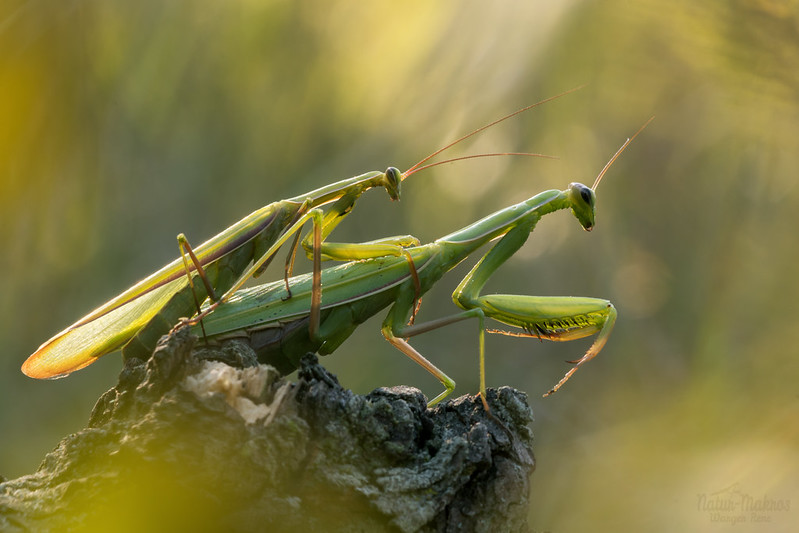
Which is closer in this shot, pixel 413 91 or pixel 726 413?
pixel 726 413

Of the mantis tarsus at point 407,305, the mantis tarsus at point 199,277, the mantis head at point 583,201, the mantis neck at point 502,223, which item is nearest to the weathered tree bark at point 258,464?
the mantis tarsus at point 199,277

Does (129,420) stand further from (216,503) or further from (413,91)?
(413,91)

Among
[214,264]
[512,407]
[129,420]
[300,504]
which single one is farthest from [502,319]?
[129,420]

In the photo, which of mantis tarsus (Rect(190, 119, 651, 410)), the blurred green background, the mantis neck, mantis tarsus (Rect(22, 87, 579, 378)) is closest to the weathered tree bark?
mantis tarsus (Rect(22, 87, 579, 378))

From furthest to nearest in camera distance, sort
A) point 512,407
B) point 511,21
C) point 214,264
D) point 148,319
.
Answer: point 511,21, point 214,264, point 148,319, point 512,407

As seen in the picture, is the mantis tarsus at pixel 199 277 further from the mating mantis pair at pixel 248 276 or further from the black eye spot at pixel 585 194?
the black eye spot at pixel 585 194

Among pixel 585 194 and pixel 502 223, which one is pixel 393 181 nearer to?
pixel 502 223

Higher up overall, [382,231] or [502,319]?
[382,231]
